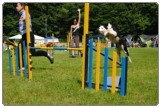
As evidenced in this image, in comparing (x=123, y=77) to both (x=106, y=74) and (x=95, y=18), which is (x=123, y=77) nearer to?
(x=106, y=74)

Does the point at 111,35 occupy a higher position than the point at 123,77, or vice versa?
the point at 111,35

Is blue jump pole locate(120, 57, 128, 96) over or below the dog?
below

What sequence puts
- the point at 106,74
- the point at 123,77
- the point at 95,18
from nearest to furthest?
1. the point at 123,77
2. the point at 106,74
3. the point at 95,18

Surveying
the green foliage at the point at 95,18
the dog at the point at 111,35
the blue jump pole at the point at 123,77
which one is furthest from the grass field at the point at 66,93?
the green foliage at the point at 95,18

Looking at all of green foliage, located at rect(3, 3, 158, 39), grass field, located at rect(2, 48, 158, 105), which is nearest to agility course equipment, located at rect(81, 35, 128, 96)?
grass field, located at rect(2, 48, 158, 105)

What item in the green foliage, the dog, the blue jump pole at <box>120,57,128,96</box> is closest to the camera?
the blue jump pole at <box>120,57,128,96</box>

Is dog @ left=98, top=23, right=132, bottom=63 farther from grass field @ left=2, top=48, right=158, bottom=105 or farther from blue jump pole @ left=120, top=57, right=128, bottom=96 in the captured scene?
blue jump pole @ left=120, top=57, right=128, bottom=96

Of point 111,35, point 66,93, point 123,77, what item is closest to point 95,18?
point 111,35

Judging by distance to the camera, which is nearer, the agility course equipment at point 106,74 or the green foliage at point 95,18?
the agility course equipment at point 106,74

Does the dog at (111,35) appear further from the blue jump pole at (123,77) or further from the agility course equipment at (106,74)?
the blue jump pole at (123,77)

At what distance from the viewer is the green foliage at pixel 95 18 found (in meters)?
39.3

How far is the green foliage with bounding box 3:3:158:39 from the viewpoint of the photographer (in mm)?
39281

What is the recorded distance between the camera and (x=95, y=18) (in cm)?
4503

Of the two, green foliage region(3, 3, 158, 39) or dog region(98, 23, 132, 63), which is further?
green foliage region(3, 3, 158, 39)
